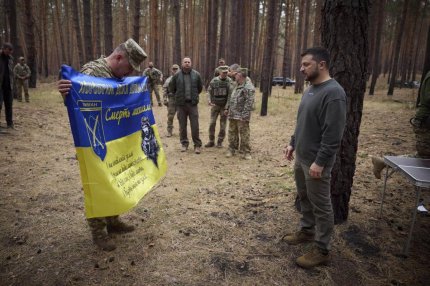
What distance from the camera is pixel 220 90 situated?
8562 mm

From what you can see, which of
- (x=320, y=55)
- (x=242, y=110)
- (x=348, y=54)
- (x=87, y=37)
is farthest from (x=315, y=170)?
(x=87, y=37)

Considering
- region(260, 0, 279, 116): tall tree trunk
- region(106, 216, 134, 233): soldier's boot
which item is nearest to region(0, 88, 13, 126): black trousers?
region(106, 216, 134, 233): soldier's boot

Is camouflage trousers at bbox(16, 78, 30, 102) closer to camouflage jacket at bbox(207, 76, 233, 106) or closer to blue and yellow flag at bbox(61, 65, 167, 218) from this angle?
camouflage jacket at bbox(207, 76, 233, 106)

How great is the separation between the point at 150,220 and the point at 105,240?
908mm

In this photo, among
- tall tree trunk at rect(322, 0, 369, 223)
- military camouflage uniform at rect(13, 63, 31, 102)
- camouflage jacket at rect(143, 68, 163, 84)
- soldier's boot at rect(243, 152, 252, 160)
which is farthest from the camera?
camouflage jacket at rect(143, 68, 163, 84)

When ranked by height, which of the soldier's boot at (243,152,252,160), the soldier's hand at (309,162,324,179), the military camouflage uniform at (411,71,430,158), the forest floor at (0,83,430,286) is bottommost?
the forest floor at (0,83,430,286)

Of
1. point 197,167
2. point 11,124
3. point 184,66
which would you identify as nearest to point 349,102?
point 197,167

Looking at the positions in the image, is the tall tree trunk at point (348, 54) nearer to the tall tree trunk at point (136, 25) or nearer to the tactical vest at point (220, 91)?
the tactical vest at point (220, 91)

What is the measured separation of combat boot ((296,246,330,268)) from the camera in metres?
3.36

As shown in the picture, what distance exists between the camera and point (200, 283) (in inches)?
124

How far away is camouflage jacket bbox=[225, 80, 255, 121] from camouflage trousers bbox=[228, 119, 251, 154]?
23 cm

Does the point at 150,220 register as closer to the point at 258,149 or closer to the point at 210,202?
the point at 210,202

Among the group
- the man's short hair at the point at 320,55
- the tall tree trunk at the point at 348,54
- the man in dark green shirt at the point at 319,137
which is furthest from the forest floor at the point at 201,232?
the man's short hair at the point at 320,55

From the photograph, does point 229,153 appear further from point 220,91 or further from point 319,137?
point 319,137
